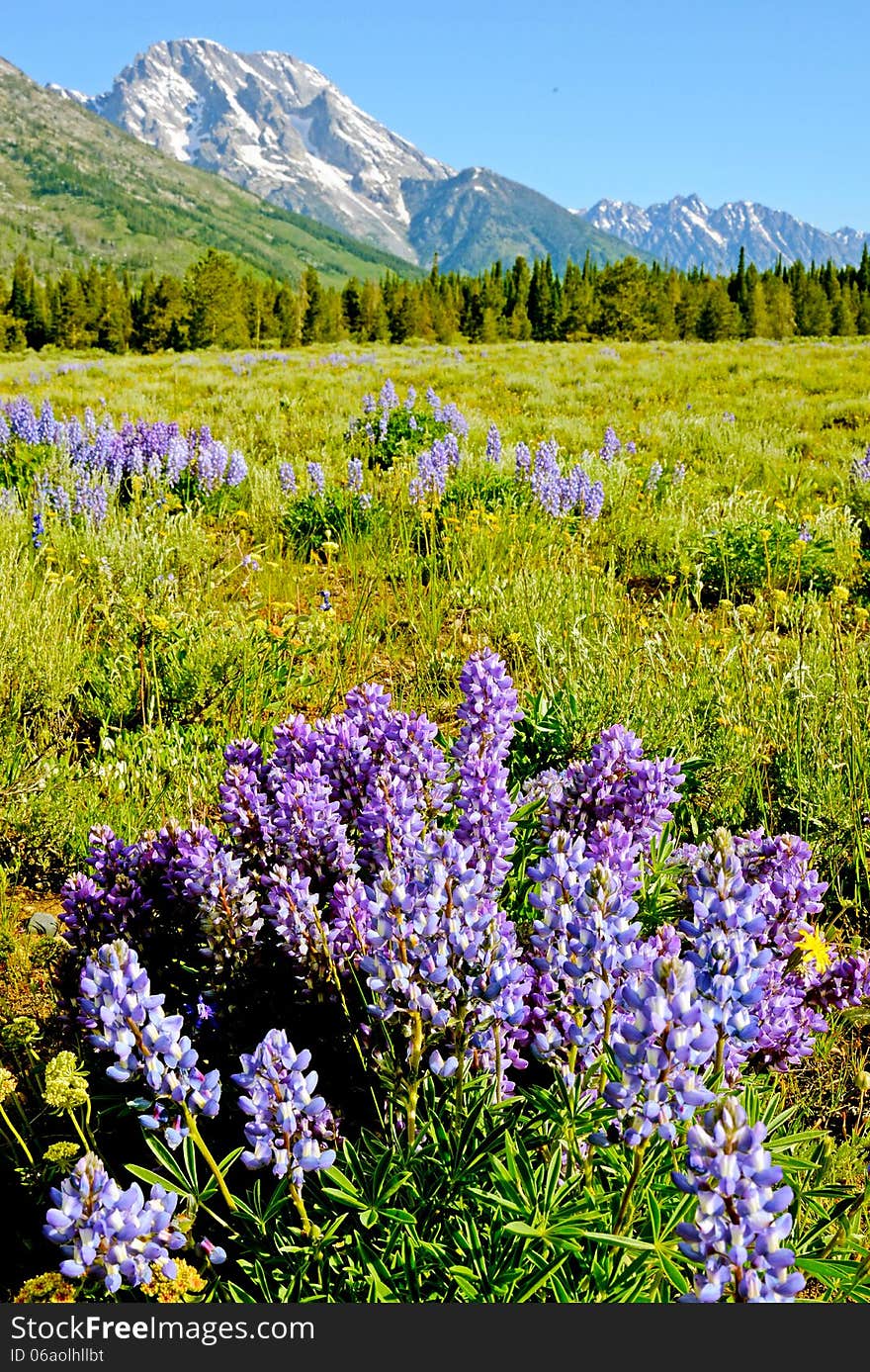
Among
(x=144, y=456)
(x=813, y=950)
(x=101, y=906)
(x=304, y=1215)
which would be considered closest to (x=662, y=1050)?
(x=304, y=1215)

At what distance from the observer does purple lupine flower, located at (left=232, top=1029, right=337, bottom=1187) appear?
4.52 ft

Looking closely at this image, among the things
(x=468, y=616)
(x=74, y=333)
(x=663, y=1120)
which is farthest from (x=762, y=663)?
(x=74, y=333)

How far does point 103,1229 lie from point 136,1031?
27 cm

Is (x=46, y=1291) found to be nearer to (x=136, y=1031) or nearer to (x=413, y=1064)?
(x=136, y=1031)

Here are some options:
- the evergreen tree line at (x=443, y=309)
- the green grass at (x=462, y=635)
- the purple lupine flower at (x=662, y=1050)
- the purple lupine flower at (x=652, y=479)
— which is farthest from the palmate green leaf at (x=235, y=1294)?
the evergreen tree line at (x=443, y=309)

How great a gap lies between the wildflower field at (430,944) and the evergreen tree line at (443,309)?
5088cm

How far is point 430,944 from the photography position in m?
1.54

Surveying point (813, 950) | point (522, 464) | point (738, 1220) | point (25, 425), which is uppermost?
point (25, 425)

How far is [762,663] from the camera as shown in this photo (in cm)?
404

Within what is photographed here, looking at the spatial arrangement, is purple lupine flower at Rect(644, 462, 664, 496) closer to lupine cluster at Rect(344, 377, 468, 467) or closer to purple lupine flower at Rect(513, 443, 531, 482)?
purple lupine flower at Rect(513, 443, 531, 482)

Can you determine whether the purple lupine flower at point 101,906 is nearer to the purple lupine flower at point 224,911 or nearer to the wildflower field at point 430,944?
the wildflower field at point 430,944

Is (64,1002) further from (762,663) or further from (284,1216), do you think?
(762,663)

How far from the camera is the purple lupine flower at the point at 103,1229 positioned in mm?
1194

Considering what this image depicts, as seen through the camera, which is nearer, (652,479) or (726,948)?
(726,948)
